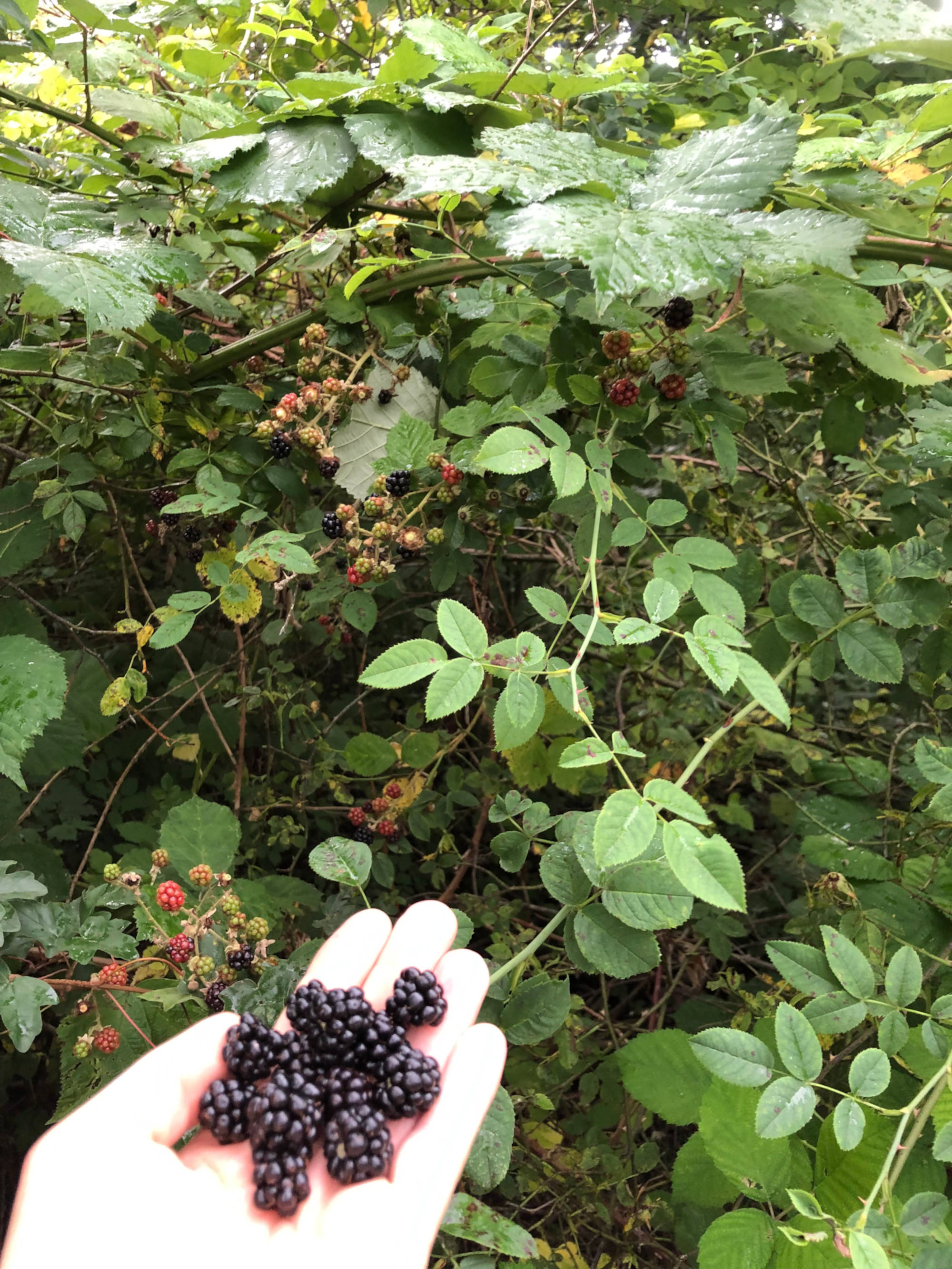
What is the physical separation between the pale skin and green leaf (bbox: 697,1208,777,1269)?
1.22 feet

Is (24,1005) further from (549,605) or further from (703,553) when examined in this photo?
(703,553)

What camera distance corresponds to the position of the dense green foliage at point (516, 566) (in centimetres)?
93

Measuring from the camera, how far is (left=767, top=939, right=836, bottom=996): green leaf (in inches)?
37.1

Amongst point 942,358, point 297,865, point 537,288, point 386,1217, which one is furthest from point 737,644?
point 297,865

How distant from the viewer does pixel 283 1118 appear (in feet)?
3.10

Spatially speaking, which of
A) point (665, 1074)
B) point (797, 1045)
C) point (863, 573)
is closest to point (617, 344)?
point (863, 573)

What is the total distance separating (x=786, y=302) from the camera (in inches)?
42.1

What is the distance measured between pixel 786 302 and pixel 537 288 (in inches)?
14.4

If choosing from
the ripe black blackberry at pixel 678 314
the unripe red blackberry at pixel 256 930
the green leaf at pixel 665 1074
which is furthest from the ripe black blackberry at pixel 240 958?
the ripe black blackberry at pixel 678 314

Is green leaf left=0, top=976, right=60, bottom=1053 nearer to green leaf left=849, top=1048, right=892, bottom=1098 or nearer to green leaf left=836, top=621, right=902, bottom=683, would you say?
green leaf left=849, top=1048, right=892, bottom=1098

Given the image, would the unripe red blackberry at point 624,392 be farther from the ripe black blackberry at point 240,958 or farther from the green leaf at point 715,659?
the ripe black blackberry at point 240,958

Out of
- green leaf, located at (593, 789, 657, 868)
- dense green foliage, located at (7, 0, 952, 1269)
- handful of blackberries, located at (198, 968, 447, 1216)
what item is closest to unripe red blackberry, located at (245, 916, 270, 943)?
dense green foliage, located at (7, 0, 952, 1269)

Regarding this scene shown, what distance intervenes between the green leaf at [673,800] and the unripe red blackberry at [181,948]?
73 centimetres

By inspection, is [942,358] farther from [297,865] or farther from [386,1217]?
[297,865]
